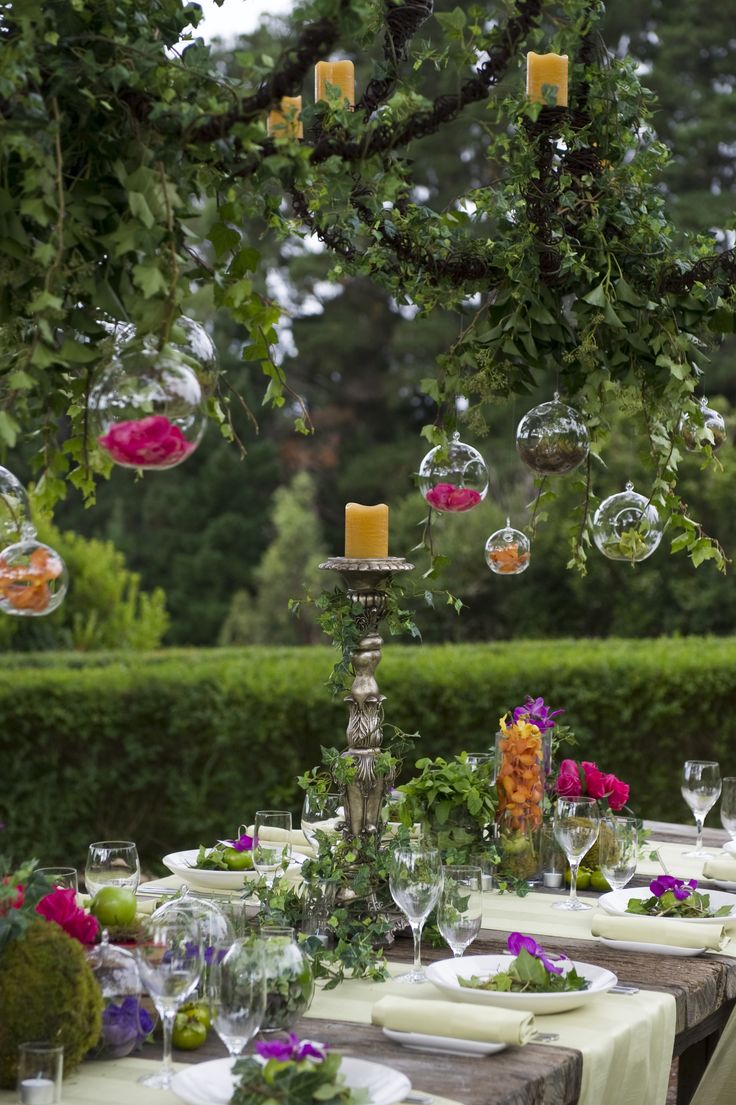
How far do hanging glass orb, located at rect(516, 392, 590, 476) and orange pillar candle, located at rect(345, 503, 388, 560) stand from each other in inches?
11.6

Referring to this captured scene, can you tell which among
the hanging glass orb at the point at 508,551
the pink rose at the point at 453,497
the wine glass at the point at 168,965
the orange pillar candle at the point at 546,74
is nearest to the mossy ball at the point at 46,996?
the wine glass at the point at 168,965

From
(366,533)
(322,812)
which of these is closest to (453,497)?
(366,533)

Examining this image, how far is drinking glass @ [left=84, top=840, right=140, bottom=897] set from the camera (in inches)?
94.7

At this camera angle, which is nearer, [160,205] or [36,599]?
[160,205]

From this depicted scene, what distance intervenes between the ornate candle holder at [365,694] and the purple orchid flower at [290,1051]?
2.76 feet

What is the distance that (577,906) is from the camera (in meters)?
2.79

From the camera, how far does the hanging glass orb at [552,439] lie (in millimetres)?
2516

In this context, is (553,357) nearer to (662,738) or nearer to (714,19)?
(662,738)

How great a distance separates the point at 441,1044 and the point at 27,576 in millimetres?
882

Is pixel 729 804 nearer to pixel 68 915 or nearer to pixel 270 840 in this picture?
pixel 270 840

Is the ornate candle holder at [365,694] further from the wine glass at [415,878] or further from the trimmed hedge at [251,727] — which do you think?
the trimmed hedge at [251,727]

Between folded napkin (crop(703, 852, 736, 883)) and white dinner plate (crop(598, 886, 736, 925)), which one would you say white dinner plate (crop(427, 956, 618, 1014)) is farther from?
folded napkin (crop(703, 852, 736, 883))

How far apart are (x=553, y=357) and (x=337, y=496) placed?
17.3 metres

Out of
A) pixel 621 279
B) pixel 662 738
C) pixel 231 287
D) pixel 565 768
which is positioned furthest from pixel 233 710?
pixel 231 287
